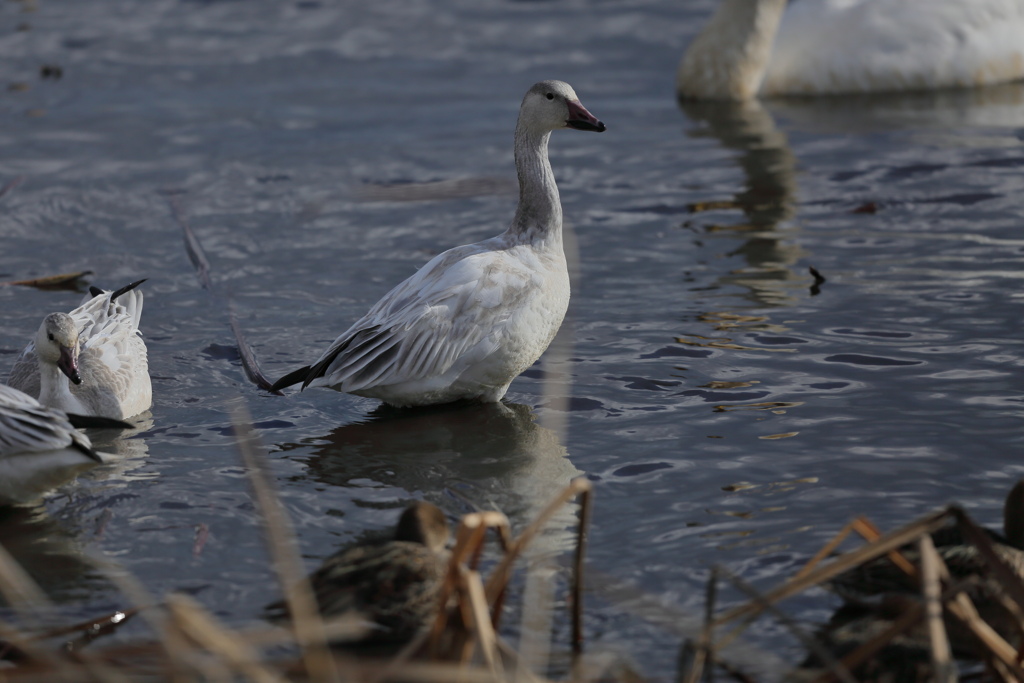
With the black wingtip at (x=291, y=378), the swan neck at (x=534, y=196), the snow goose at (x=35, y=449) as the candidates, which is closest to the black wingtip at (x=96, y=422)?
the snow goose at (x=35, y=449)

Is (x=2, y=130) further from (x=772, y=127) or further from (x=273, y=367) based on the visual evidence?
(x=772, y=127)

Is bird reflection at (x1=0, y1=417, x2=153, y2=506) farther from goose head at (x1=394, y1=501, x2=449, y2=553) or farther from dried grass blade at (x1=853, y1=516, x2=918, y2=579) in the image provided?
dried grass blade at (x1=853, y1=516, x2=918, y2=579)

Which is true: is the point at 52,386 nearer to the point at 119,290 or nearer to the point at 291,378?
the point at 119,290

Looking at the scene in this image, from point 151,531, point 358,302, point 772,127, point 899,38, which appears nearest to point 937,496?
point 151,531

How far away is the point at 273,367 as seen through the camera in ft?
25.3

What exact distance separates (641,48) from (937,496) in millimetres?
10095

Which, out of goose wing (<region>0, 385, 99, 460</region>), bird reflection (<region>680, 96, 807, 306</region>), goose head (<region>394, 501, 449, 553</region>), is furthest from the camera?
bird reflection (<region>680, 96, 807, 306</region>)

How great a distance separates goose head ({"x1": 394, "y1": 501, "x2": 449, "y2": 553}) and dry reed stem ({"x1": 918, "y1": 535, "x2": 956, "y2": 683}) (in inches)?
74.8

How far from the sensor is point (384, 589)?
4.55 metres

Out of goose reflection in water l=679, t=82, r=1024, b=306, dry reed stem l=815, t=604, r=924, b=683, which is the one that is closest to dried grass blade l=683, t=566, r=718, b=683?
dry reed stem l=815, t=604, r=924, b=683

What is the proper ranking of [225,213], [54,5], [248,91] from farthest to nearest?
[54,5]
[248,91]
[225,213]

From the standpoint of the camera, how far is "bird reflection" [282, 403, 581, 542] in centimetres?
615

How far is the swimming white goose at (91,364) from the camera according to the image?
6551 mm

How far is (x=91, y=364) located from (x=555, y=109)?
2907 mm
